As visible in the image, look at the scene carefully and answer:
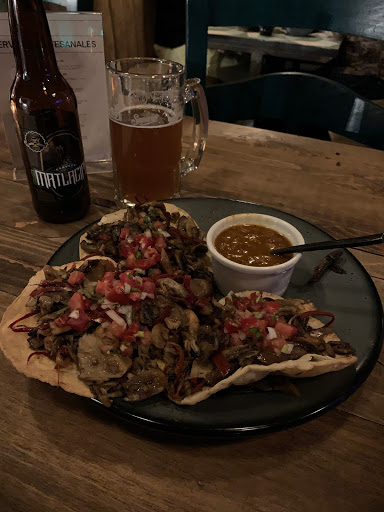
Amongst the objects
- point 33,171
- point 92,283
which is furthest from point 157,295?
point 33,171

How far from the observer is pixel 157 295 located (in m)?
1.31

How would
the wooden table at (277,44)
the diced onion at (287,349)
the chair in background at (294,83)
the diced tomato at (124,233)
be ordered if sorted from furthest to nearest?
1. the wooden table at (277,44)
2. the chair in background at (294,83)
3. the diced tomato at (124,233)
4. the diced onion at (287,349)

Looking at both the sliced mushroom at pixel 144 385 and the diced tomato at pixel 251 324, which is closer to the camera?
the sliced mushroom at pixel 144 385

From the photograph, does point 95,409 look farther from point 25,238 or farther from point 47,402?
point 25,238

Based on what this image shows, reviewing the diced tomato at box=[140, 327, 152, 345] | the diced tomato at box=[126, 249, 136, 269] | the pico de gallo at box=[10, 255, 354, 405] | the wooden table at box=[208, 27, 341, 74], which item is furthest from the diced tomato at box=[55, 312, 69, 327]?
the wooden table at box=[208, 27, 341, 74]

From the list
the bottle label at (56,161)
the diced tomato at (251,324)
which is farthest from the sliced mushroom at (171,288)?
the bottle label at (56,161)

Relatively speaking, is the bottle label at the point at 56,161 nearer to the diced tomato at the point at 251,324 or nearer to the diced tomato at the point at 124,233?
the diced tomato at the point at 124,233

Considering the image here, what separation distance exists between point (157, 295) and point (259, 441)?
523mm

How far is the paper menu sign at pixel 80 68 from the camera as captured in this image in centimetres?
188

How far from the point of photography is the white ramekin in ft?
4.75

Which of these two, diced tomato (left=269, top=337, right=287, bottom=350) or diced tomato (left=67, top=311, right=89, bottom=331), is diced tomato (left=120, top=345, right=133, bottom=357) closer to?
diced tomato (left=67, top=311, right=89, bottom=331)

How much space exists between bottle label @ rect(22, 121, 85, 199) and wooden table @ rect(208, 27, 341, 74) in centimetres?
557

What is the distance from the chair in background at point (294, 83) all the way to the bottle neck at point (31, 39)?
151cm

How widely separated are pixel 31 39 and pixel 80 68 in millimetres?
546
